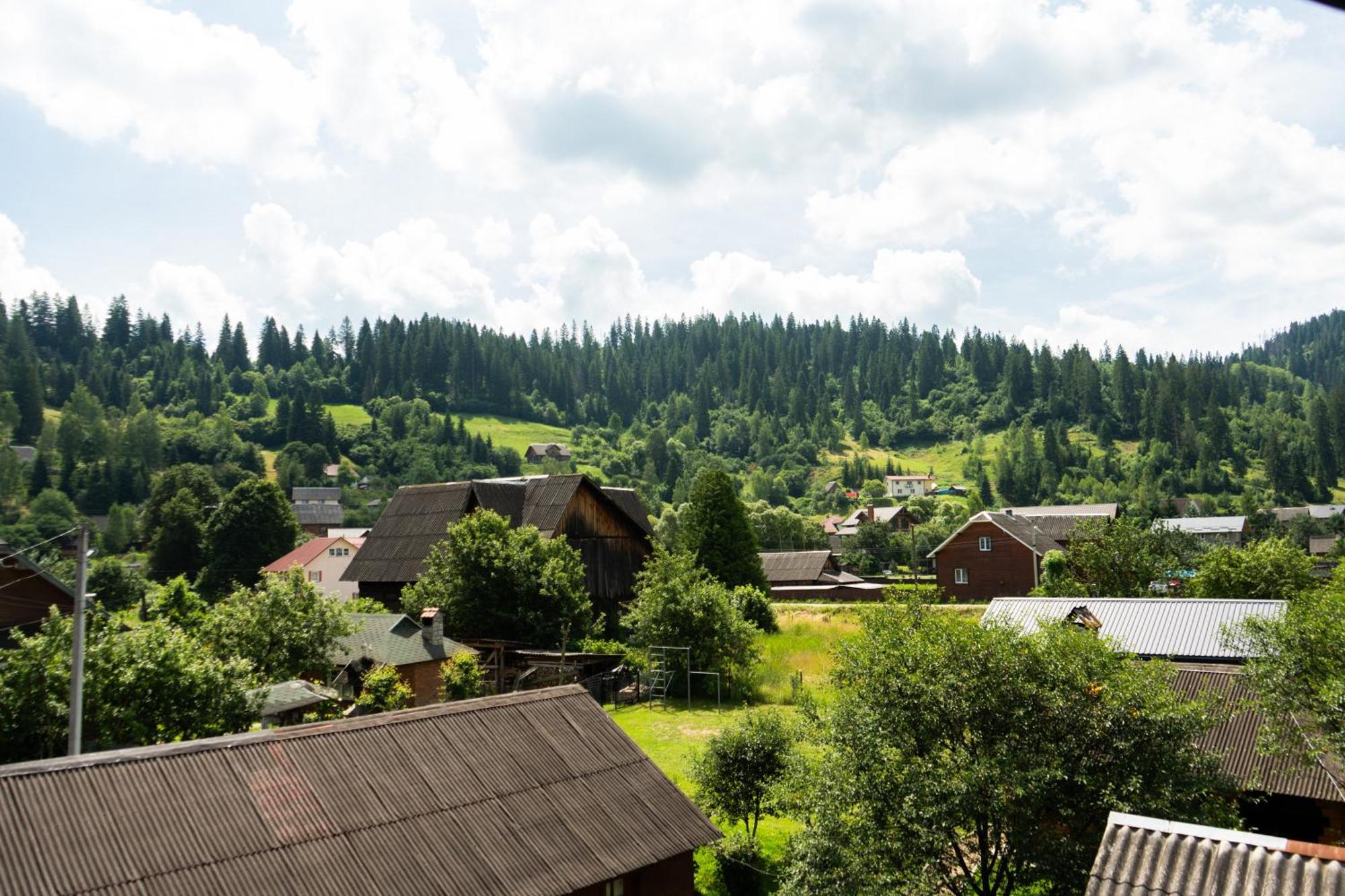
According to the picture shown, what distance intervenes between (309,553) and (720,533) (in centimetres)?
4566

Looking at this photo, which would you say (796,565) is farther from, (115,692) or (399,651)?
(115,692)

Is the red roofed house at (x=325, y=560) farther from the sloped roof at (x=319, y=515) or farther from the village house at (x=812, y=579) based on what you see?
the sloped roof at (x=319, y=515)

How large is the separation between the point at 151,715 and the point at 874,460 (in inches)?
6417

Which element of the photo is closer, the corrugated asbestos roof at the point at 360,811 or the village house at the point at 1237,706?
the corrugated asbestos roof at the point at 360,811

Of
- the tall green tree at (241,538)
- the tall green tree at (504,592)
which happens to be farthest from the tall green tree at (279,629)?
the tall green tree at (241,538)

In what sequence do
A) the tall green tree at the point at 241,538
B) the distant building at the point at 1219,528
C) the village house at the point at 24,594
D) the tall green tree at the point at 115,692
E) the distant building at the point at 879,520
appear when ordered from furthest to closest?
the distant building at the point at 879,520
the distant building at the point at 1219,528
the tall green tree at the point at 241,538
the village house at the point at 24,594
the tall green tree at the point at 115,692

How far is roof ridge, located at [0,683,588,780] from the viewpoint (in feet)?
37.2

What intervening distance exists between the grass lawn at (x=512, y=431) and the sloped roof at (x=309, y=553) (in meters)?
84.6

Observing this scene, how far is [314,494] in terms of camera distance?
5069 inches

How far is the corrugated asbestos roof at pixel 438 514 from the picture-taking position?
45.1 meters

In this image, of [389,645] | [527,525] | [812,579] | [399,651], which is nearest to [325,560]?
[527,525]

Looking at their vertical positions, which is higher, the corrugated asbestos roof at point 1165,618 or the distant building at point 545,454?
the distant building at point 545,454

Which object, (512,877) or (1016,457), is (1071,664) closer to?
A: (512,877)

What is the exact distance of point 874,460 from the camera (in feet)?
568
